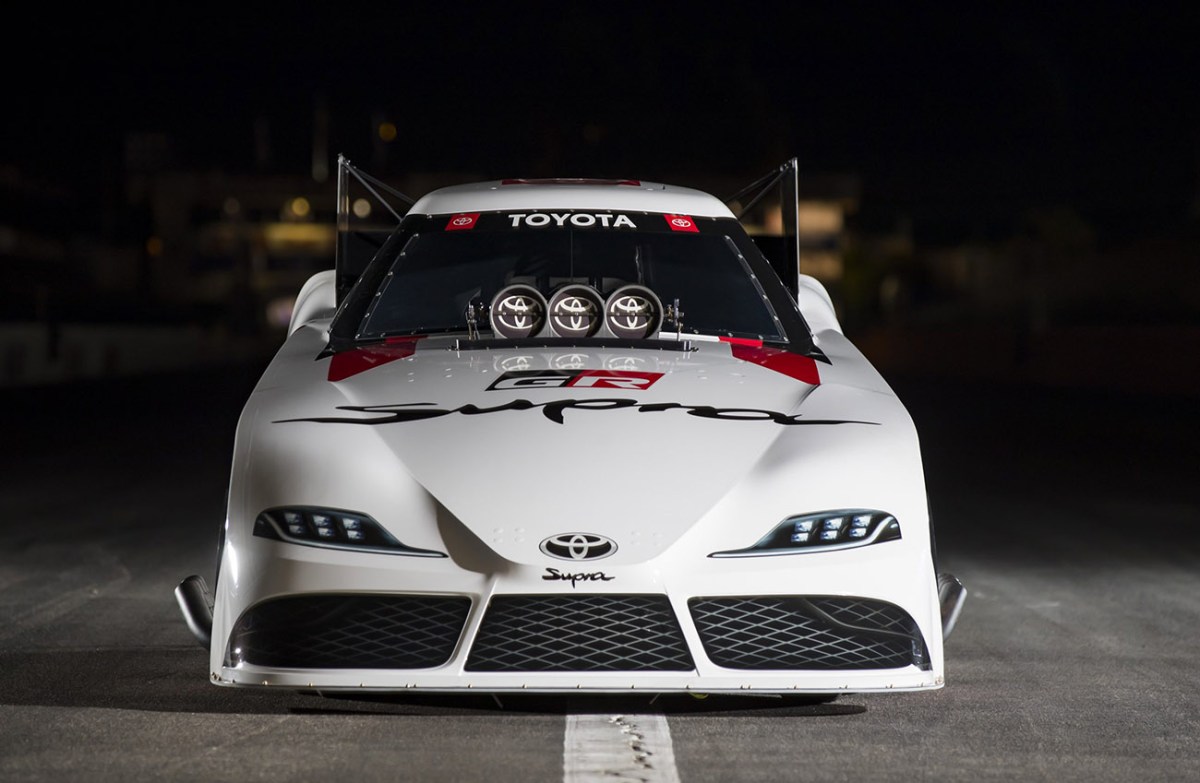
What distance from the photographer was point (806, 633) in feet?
14.1

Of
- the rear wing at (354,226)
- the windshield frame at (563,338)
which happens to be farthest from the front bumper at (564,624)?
the rear wing at (354,226)

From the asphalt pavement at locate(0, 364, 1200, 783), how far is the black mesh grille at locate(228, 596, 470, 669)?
253mm

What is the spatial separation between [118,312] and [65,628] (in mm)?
66407

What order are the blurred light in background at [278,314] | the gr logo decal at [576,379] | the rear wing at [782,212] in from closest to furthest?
1. the gr logo decal at [576,379]
2. the rear wing at [782,212]
3. the blurred light in background at [278,314]

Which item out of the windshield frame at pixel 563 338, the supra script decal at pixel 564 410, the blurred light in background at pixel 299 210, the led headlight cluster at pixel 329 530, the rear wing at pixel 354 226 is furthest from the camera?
the blurred light in background at pixel 299 210

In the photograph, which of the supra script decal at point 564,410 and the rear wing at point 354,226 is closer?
the supra script decal at point 564,410

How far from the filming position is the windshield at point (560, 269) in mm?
5902

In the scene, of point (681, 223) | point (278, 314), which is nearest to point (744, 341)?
point (681, 223)

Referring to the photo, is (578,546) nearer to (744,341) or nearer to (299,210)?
(744,341)

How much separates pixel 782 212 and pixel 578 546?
10.6 ft

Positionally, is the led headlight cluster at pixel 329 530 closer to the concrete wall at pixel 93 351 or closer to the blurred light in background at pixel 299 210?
the concrete wall at pixel 93 351

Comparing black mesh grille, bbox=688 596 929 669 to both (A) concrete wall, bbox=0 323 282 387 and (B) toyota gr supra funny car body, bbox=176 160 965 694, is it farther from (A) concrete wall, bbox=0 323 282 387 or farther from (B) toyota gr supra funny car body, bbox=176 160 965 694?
(A) concrete wall, bbox=0 323 282 387

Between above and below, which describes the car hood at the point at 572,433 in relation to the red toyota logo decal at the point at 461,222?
below

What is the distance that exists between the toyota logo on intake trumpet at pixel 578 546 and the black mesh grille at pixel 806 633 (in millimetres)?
263
